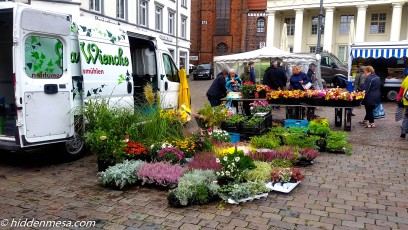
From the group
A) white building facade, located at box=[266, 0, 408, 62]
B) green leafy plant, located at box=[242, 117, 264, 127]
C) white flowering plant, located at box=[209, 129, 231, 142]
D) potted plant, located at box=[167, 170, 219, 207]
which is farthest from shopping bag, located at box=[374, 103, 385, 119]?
white building facade, located at box=[266, 0, 408, 62]

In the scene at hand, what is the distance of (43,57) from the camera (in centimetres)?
609

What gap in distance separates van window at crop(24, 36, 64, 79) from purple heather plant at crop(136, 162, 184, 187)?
2.34 metres

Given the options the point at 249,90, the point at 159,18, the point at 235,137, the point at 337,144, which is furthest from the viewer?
the point at 159,18

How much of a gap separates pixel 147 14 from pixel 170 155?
24576 millimetres

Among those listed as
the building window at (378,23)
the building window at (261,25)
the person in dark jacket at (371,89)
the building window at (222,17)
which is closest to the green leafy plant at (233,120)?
the person in dark jacket at (371,89)

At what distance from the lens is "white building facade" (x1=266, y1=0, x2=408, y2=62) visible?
3803 centimetres

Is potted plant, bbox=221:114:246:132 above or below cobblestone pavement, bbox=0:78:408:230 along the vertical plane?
above

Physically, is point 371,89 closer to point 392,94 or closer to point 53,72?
point 392,94

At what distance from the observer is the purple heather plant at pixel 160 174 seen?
5.22 metres

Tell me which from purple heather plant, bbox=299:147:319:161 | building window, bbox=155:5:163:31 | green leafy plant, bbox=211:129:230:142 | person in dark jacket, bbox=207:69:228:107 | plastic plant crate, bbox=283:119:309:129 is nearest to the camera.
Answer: purple heather plant, bbox=299:147:319:161

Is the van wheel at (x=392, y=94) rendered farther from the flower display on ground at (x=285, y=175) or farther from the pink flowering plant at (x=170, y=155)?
the pink flowering plant at (x=170, y=155)

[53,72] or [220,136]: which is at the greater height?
[53,72]

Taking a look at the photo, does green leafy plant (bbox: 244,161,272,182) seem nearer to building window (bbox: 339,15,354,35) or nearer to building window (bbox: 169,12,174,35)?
building window (bbox: 169,12,174,35)

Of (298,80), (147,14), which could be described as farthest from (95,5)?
(298,80)
